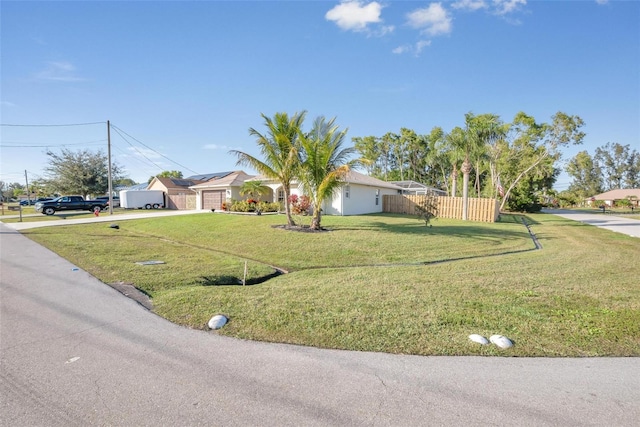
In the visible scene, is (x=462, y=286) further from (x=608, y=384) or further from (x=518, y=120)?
(x=518, y=120)

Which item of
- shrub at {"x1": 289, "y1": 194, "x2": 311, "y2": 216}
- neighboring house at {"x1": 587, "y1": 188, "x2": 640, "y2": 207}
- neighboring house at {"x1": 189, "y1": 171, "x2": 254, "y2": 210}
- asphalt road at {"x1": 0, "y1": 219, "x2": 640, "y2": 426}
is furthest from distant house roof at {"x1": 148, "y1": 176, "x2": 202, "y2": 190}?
neighboring house at {"x1": 587, "y1": 188, "x2": 640, "y2": 207}

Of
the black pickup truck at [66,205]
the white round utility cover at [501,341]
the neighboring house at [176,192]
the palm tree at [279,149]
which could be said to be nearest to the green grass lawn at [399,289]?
the white round utility cover at [501,341]

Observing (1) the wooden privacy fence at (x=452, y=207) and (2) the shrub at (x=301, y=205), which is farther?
(1) the wooden privacy fence at (x=452, y=207)

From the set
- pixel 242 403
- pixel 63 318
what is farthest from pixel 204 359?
pixel 63 318

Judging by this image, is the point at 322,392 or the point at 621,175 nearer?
the point at 322,392

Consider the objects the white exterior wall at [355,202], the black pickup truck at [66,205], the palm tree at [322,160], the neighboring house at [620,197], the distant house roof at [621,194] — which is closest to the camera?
the palm tree at [322,160]

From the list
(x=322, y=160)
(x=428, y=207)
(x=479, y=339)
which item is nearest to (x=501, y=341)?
(x=479, y=339)

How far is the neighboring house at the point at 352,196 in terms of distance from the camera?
2119 centimetres

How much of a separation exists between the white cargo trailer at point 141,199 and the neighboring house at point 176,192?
41.1 inches

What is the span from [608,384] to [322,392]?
2.60 metres

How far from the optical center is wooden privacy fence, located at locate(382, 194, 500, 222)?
21.2 metres

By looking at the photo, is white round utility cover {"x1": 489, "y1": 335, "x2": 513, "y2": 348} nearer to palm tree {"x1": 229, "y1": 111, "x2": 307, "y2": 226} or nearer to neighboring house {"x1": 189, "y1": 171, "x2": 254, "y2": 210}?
palm tree {"x1": 229, "y1": 111, "x2": 307, "y2": 226}

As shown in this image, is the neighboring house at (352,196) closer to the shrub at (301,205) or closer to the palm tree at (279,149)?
the shrub at (301,205)

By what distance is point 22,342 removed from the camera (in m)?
3.76
